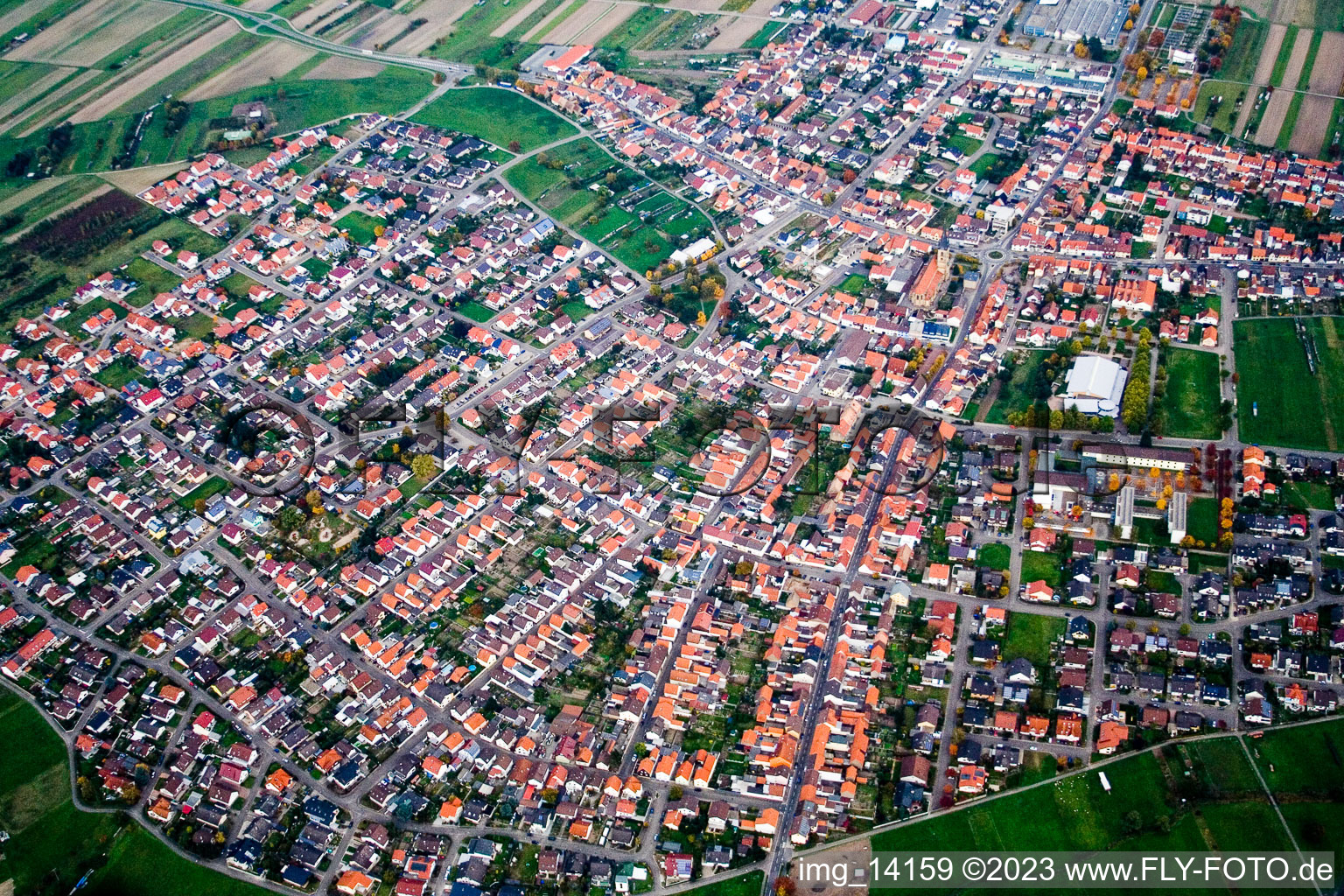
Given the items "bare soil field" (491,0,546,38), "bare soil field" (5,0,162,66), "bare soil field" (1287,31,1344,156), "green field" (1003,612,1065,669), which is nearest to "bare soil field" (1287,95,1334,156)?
"bare soil field" (1287,31,1344,156)

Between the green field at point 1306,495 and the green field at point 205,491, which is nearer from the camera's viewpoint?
the green field at point 1306,495

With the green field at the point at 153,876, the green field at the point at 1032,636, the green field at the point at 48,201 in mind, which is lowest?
the green field at the point at 153,876

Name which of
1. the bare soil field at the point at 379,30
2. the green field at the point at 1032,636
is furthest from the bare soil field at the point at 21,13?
the green field at the point at 1032,636

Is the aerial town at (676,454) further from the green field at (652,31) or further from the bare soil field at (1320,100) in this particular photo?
the green field at (652,31)

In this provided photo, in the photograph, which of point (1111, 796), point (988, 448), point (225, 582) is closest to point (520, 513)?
point (225, 582)

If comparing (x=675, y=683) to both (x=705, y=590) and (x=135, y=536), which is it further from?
(x=135, y=536)

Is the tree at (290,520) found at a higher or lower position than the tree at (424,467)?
lower

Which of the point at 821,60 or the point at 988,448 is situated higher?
the point at 821,60
